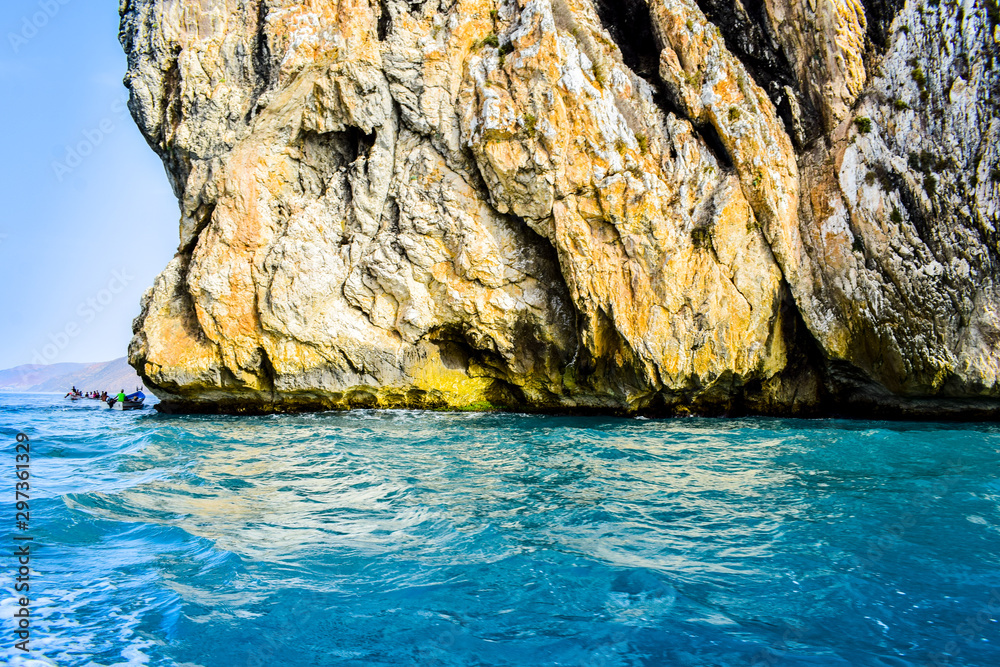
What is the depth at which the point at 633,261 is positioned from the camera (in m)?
16.1

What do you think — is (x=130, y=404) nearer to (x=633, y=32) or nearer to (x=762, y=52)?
(x=633, y=32)

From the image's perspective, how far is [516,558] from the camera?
5.79 meters

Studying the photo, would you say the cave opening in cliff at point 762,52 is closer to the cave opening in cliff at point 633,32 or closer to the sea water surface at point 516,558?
the cave opening in cliff at point 633,32

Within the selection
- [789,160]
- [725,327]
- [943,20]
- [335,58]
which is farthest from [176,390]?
[943,20]

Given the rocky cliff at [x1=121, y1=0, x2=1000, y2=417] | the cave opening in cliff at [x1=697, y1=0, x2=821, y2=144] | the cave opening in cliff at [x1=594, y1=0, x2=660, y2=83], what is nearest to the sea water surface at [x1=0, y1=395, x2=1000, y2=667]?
the rocky cliff at [x1=121, y1=0, x2=1000, y2=417]

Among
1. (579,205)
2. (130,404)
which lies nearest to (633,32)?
(579,205)

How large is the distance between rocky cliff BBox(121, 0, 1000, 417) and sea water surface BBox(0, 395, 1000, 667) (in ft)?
17.9

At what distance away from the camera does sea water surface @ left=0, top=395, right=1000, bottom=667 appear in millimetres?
4250

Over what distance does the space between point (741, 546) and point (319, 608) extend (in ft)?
14.4

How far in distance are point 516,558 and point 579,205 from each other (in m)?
12.4

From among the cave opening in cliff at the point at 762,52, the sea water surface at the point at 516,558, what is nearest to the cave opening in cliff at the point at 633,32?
the cave opening in cliff at the point at 762,52

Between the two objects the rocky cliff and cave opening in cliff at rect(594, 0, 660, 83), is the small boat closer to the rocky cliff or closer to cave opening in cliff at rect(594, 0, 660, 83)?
the rocky cliff

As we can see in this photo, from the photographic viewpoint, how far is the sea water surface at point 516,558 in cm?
425

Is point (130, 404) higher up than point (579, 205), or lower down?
lower down
